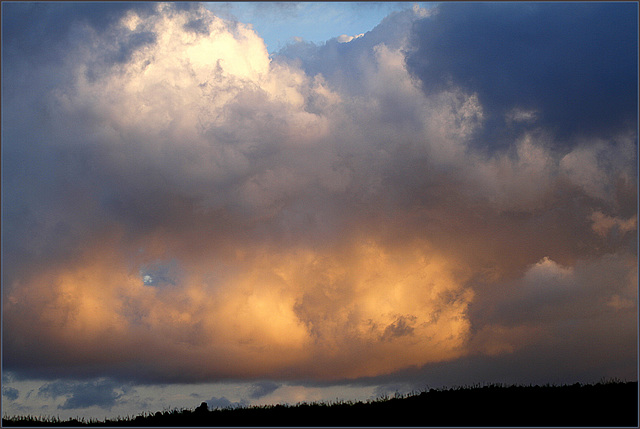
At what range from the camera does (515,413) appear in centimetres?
4109

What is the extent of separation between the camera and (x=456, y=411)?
42.8 meters

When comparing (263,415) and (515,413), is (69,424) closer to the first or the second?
(263,415)

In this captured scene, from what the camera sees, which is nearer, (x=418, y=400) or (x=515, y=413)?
(x=515, y=413)

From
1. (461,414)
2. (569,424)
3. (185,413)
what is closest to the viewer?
(569,424)

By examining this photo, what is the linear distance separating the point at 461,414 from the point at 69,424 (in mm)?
27379

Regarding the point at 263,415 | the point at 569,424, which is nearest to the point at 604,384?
the point at 569,424

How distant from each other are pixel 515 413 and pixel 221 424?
19.6 m

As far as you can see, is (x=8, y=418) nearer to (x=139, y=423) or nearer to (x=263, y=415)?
(x=139, y=423)

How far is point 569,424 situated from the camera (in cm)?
3897

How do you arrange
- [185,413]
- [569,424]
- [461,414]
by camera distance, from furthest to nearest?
[185,413] → [461,414] → [569,424]

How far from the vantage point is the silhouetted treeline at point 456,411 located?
40375mm

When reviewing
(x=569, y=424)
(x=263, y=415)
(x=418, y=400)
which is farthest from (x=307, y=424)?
(x=569, y=424)

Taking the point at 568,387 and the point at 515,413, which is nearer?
the point at 515,413

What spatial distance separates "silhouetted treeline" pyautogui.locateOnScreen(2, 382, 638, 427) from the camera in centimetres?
4038
